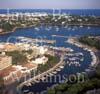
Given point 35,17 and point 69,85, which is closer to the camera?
point 69,85

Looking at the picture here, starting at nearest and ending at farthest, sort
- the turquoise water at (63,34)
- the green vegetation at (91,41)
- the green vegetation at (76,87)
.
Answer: the green vegetation at (76,87), the turquoise water at (63,34), the green vegetation at (91,41)

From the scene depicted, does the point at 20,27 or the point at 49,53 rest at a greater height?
the point at 20,27

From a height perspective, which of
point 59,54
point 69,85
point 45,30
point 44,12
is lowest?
point 69,85

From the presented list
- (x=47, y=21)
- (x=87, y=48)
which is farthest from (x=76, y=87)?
(x=47, y=21)

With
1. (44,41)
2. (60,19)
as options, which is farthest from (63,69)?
(60,19)

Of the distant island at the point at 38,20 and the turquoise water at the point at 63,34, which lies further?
the distant island at the point at 38,20

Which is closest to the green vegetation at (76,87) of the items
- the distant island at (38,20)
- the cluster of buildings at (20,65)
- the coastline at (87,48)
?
the coastline at (87,48)

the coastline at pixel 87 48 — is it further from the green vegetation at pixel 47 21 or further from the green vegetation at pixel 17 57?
the green vegetation at pixel 17 57

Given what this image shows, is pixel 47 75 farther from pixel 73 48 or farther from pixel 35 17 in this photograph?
pixel 35 17
